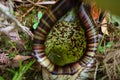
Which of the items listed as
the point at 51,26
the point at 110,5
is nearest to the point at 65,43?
the point at 51,26

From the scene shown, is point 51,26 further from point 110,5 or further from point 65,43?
point 110,5

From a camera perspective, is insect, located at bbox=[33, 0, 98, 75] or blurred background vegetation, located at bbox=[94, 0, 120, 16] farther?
insect, located at bbox=[33, 0, 98, 75]

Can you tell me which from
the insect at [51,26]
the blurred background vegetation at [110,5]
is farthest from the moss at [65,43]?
the blurred background vegetation at [110,5]

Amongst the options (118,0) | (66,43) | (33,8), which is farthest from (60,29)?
(118,0)

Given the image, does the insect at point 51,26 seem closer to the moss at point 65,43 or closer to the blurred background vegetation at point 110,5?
the moss at point 65,43

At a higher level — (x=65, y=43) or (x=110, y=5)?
(x=65, y=43)

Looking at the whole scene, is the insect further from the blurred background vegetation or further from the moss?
the blurred background vegetation

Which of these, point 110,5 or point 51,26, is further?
point 51,26

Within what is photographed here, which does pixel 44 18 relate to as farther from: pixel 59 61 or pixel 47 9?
pixel 59 61

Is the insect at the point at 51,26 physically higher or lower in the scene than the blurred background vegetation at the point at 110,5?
higher

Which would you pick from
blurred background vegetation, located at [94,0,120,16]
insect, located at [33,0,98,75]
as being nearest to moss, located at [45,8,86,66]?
insect, located at [33,0,98,75]
